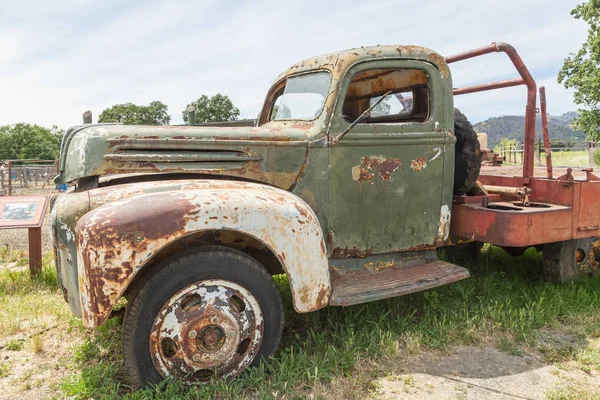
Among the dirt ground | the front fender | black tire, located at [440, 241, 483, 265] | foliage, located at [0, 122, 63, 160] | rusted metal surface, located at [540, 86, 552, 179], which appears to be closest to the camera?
the front fender

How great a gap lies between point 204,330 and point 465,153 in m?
2.29

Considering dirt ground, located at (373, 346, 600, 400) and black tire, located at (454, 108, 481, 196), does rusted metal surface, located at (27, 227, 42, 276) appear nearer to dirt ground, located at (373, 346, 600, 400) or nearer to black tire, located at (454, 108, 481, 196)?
dirt ground, located at (373, 346, 600, 400)

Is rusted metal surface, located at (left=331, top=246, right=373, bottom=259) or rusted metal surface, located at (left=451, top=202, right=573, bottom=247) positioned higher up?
rusted metal surface, located at (left=451, top=202, right=573, bottom=247)

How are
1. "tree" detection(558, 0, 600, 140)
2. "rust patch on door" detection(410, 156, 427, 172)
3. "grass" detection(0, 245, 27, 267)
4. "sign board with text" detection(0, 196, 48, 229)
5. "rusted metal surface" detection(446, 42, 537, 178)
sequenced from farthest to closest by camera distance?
"tree" detection(558, 0, 600, 140), "grass" detection(0, 245, 27, 267), "sign board with text" detection(0, 196, 48, 229), "rusted metal surface" detection(446, 42, 537, 178), "rust patch on door" detection(410, 156, 427, 172)

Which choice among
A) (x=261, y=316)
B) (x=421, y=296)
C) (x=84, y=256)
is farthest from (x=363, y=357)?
(x=84, y=256)

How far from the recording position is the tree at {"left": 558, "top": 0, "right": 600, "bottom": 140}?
18812 millimetres

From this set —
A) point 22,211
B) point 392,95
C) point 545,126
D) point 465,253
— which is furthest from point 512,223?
point 22,211

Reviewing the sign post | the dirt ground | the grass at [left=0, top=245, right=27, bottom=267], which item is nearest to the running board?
the dirt ground

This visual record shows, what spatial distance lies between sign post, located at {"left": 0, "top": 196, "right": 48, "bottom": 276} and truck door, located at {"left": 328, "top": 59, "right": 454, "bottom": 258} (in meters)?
3.18

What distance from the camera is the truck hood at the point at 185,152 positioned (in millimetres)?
2740

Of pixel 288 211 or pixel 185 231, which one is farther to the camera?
pixel 288 211

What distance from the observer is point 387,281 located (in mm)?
3141

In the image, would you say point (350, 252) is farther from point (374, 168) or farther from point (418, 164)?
point (418, 164)

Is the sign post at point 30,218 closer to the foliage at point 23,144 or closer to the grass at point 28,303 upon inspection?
the grass at point 28,303
